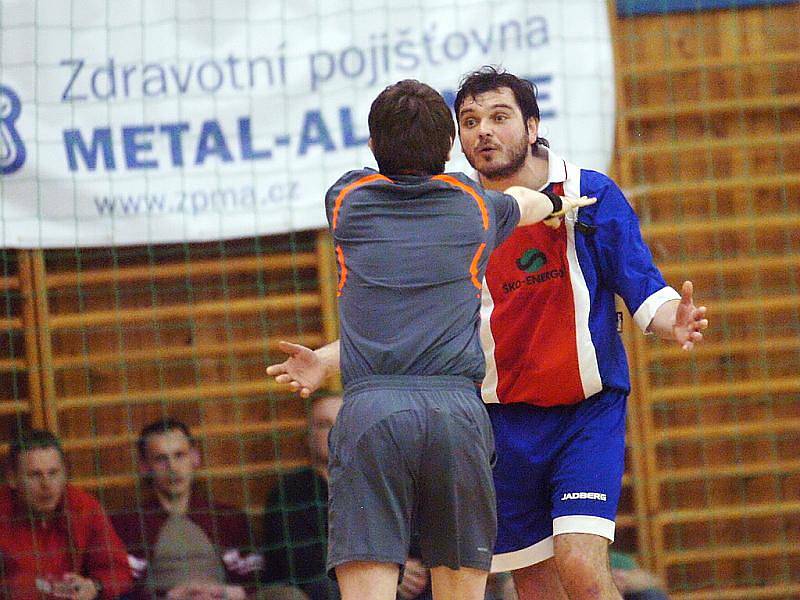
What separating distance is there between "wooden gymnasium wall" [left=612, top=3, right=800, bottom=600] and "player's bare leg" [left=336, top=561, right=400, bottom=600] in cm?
333

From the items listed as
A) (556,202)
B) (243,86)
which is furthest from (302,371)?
(243,86)

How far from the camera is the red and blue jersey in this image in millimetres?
3469

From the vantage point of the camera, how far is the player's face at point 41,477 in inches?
212

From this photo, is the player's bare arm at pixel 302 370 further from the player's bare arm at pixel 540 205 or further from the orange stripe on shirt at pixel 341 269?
the player's bare arm at pixel 540 205

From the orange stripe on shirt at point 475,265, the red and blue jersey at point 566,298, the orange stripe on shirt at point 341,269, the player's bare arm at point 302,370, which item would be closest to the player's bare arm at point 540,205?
the red and blue jersey at point 566,298

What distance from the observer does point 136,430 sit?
5953mm

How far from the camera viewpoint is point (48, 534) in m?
5.45

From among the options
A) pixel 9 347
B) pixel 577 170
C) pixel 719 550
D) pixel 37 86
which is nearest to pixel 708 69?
pixel 719 550

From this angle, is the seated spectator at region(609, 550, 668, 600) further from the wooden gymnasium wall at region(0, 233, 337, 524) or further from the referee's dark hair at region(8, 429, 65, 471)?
the referee's dark hair at region(8, 429, 65, 471)

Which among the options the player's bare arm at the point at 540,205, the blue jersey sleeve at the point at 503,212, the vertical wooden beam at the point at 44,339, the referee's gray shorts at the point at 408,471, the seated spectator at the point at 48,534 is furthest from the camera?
the vertical wooden beam at the point at 44,339

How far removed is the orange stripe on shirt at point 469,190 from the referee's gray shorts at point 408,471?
1.26 ft

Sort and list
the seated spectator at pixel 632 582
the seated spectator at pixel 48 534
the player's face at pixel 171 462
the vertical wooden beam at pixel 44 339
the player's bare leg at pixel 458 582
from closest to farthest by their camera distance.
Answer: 1. the player's bare leg at pixel 458 582
2. the seated spectator at pixel 632 582
3. the seated spectator at pixel 48 534
4. the player's face at pixel 171 462
5. the vertical wooden beam at pixel 44 339

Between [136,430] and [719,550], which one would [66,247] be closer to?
[136,430]

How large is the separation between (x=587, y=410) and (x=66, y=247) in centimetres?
301
